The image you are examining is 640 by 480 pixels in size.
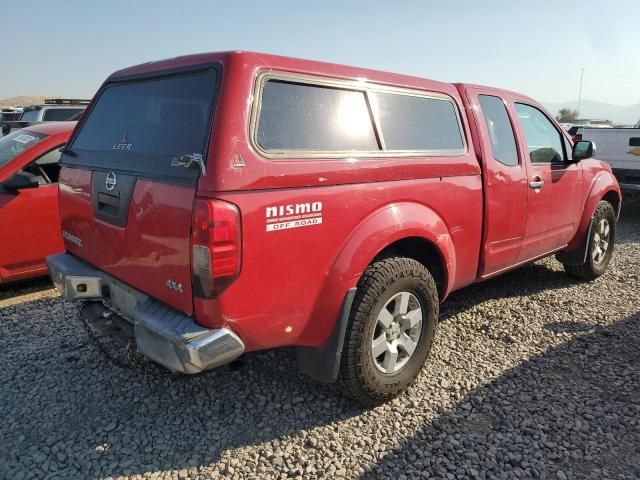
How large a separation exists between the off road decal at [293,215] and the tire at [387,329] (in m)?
0.54

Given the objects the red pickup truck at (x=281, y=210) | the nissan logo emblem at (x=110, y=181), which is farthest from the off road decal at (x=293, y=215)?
the nissan logo emblem at (x=110, y=181)

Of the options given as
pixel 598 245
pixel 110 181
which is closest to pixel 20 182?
pixel 110 181

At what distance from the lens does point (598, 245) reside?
5316mm

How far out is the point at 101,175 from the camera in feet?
9.25

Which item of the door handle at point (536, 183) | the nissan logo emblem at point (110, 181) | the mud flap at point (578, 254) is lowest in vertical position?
the mud flap at point (578, 254)

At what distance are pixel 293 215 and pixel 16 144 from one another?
4.06 m

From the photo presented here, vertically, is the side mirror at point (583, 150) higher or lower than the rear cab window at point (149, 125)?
lower

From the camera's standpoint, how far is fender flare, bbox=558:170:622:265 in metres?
5.00

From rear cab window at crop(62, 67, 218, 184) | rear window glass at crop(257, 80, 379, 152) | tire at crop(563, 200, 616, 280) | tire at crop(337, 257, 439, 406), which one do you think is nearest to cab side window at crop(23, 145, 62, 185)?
rear cab window at crop(62, 67, 218, 184)

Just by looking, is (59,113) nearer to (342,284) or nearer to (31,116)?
(31,116)

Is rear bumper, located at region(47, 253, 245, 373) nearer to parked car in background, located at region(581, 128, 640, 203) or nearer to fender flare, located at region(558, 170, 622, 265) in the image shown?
fender flare, located at region(558, 170, 622, 265)

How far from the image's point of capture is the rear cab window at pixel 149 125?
7.83 ft

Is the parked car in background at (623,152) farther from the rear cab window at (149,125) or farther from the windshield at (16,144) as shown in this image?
the windshield at (16,144)

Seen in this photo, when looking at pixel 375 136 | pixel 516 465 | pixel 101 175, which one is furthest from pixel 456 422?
pixel 101 175
